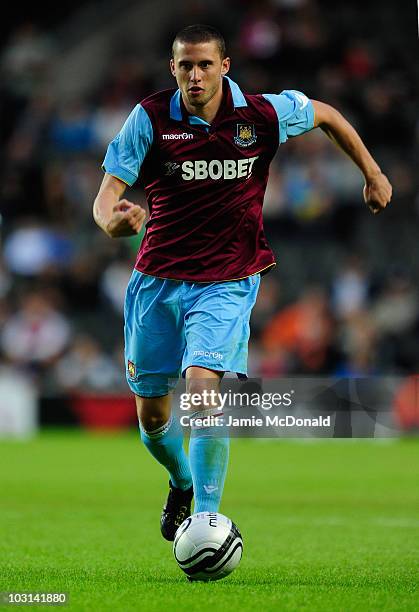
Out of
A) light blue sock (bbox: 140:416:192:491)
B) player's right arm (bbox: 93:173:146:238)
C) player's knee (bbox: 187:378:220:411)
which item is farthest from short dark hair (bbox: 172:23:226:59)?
light blue sock (bbox: 140:416:192:491)

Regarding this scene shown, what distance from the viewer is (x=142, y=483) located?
10.8m

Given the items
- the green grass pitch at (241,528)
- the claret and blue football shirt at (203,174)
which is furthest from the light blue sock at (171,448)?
the claret and blue football shirt at (203,174)

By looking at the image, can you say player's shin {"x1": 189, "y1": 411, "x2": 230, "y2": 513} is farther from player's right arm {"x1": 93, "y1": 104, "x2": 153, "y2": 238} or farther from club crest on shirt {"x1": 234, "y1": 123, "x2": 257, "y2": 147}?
club crest on shirt {"x1": 234, "y1": 123, "x2": 257, "y2": 147}

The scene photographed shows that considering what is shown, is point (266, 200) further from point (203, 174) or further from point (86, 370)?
point (203, 174)

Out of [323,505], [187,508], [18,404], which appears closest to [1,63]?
[18,404]

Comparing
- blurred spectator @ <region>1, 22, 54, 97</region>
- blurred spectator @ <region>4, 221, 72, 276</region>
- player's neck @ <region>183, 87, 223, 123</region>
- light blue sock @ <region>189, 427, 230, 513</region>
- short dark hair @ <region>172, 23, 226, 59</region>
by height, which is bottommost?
blurred spectator @ <region>4, 221, 72, 276</region>

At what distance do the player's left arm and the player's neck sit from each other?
540 mm

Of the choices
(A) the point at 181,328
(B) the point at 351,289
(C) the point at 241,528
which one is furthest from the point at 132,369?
(B) the point at 351,289

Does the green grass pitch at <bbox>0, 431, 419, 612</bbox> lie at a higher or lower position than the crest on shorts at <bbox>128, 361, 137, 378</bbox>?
lower

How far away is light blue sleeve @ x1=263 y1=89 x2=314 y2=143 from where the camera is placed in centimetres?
604

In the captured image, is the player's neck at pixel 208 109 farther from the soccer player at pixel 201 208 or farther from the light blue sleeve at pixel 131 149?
the light blue sleeve at pixel 131 149

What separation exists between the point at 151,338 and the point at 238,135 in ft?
3.50

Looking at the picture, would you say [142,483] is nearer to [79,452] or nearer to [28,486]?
[28,486]

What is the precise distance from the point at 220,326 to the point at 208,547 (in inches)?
39.6
